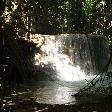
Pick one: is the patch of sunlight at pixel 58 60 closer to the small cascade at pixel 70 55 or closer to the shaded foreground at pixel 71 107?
the small cascade at pixel 70 55

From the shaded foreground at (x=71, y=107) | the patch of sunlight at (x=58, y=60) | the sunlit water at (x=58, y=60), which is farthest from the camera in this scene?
the patch of sunlight at (x=58, y=60)

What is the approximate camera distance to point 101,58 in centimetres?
2448

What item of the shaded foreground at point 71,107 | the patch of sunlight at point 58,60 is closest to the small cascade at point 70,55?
the patch of sunlight at point 58,60

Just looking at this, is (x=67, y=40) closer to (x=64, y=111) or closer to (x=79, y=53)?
(x=79, y=53)

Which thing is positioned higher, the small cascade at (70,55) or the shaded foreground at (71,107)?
the small cascade at (70,55)

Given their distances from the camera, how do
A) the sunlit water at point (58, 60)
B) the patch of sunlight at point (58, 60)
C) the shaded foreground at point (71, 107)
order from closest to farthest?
the shaded foreground at point (71, 107), the sunlit water at point (58, 60), the patch of sunlight at point (58, 60)

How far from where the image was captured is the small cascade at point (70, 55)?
62.4ft

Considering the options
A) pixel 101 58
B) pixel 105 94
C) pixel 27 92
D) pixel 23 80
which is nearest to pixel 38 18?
pixel 101 58

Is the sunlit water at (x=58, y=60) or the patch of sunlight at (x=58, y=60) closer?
the sunlit water at (x=58, y=60)

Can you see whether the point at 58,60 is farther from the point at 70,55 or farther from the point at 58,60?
the point at 70,55

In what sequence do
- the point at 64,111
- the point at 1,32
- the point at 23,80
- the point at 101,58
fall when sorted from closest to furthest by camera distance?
the point at 1,32
the point at 64,111
the point at 23,80
the point at 101,58

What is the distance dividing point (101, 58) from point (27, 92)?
12.6 meters

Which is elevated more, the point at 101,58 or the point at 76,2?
the point at 76,2

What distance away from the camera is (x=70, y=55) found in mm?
21062
